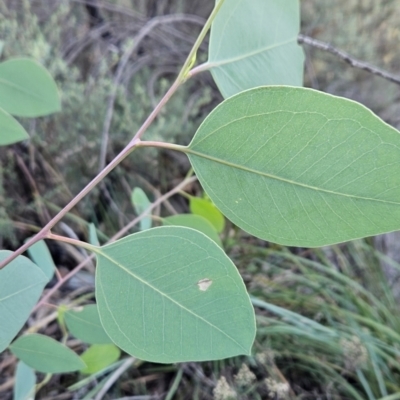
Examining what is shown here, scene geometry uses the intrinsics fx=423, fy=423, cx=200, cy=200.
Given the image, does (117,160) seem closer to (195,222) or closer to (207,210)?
(195,222)

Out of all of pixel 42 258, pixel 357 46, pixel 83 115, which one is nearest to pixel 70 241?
pixel 42 258

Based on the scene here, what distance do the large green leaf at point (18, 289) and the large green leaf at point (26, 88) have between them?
0.23 meters

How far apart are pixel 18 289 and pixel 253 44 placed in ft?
1.17

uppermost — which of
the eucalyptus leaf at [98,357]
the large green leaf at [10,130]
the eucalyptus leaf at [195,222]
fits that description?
the large green leaf at [10,130]

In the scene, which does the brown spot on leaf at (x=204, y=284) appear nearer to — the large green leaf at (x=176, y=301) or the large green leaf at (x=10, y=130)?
the large green leaf at (x=176, y=301)

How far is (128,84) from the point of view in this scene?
164 cm

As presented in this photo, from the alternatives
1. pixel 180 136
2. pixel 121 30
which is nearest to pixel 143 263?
pixel 180 136

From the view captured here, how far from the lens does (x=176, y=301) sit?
1.14 ft

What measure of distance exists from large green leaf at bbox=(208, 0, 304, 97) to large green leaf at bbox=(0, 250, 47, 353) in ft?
0.88

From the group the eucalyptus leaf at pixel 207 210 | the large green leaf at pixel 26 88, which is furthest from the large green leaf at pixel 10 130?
the eucalyptus leaf at pixel 207 210

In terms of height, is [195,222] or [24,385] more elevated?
[195,222]

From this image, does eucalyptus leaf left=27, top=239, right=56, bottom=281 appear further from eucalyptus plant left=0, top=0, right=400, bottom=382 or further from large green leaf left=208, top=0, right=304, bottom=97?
large green leaf left=208, top=0, right=304, bottom=97

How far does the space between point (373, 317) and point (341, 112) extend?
3.63 ft

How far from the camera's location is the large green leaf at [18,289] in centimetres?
41
